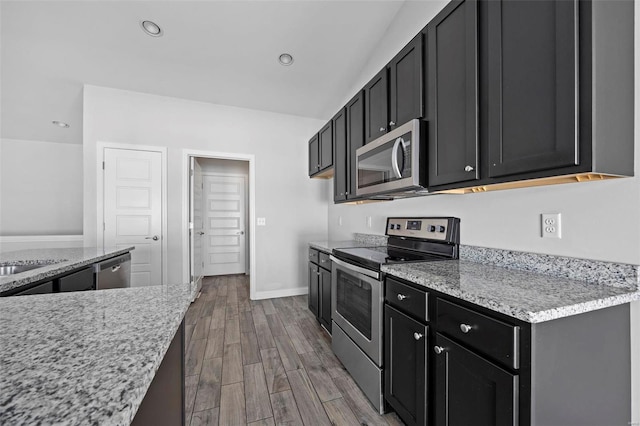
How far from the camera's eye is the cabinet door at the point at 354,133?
2340mm

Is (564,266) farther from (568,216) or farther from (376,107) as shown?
(376,107)

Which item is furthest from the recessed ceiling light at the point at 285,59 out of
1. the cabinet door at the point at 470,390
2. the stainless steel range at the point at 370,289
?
the cabinet door at the point at 470,390

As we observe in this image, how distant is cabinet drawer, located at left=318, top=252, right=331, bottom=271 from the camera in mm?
2514

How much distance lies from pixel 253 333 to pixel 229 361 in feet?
1.70

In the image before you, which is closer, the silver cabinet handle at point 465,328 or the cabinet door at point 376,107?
the silver cabinet handle at point 465,328

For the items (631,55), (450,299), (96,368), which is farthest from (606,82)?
(96,368)

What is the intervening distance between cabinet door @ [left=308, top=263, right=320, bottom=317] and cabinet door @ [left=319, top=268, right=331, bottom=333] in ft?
0.41

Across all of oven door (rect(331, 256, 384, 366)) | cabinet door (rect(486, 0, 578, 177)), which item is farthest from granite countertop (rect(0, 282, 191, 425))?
cabinet door (rect(486, 0, 578, 177))

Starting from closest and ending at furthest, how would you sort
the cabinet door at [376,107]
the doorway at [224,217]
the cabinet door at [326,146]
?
the cabinet door at [376,107]
the cabinet door at [326,146]
the doorway at [224,217]

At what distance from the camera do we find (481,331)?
38.9 inches

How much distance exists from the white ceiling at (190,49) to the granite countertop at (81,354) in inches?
96.2

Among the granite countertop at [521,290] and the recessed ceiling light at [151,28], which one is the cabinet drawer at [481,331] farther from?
the recessed ceiling light at [151,28]

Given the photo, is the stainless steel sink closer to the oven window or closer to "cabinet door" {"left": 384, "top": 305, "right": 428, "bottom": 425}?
the oven window

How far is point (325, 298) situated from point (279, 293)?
1.45m
